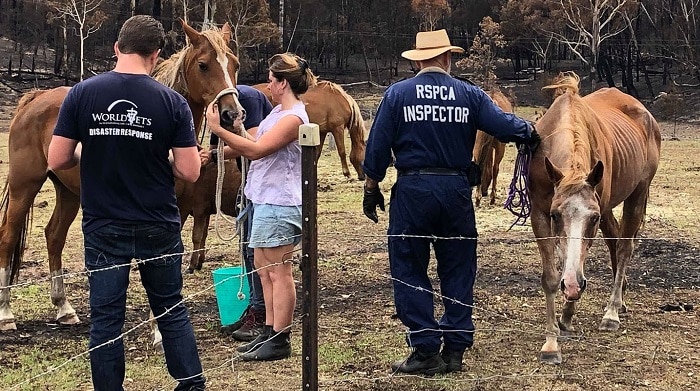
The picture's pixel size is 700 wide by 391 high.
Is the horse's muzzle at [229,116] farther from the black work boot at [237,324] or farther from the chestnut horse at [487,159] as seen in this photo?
the chestnut horse at [487,159]

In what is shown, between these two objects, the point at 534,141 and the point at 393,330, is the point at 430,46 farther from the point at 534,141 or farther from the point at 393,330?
the point at 393,330

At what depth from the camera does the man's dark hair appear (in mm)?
3795

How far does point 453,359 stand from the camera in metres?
5.12

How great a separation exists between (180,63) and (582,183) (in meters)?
2.83

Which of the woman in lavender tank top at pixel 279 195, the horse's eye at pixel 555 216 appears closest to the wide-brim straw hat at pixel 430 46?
the woman in lavender tank top at pixel 279 195

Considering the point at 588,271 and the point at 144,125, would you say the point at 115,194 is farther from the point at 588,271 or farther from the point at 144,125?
the point at 588,271

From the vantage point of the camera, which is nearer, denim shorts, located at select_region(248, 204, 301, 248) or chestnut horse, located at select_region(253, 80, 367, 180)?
denim shorts, located at select_region(248, 204, 301, 248)

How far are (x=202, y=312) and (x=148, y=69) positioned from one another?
320 centimetres

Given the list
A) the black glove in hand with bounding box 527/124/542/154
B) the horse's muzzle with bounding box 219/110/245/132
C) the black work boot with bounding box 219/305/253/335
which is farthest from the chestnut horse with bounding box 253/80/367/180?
the horse's muzzle with bounding box 219/110/245/132

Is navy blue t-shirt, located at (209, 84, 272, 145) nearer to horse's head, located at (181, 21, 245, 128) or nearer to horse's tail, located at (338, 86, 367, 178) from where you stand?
horse's head, located at (181, 21, 245, 128)

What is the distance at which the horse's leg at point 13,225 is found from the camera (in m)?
6.28

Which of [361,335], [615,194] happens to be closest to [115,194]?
[361,335]

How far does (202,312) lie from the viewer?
21.9 feet

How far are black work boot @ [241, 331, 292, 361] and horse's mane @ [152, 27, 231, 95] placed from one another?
1.83 m
